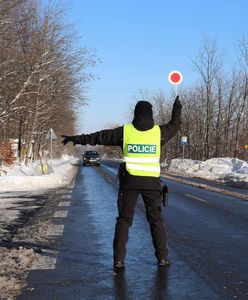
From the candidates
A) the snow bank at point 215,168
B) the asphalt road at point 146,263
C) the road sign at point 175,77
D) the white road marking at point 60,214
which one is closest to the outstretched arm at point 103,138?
the asphalt road at point 146,263

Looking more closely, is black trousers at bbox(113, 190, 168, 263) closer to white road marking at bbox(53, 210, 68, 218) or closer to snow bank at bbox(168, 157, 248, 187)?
white road marking at bbox(53, 210, 68, 218)

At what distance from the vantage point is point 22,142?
43281mm

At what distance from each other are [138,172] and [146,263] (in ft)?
3.95

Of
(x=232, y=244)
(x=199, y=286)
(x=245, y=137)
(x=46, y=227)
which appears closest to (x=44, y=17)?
(x=46, y=227)

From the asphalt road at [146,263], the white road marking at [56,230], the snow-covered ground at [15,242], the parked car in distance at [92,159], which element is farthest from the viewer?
the parked car in distance at [92,159]

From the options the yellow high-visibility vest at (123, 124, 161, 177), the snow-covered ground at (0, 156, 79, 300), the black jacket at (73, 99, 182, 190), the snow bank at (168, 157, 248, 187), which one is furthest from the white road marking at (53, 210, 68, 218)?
the snow bank at (168, 157, 248, 187)

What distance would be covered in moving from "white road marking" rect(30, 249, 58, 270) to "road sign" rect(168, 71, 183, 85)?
169 inches

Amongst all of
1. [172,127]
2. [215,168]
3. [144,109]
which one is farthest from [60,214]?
[215,168]

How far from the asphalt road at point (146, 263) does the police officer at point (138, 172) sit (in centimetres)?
32

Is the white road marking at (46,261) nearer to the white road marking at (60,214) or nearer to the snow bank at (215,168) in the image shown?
the white road marking at (60,214)

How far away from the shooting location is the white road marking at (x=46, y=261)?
5891mm

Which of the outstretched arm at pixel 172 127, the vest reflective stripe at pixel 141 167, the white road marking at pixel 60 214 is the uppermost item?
the outstretched arm at pixel 172 127

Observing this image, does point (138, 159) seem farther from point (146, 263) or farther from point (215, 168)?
point (215, 168)

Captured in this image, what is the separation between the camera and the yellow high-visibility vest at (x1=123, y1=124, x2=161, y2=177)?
18.9 feet
